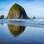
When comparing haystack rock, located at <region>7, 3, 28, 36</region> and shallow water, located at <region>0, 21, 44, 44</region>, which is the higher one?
haystack rock, located at <region>7, 3, 28, 36</region>

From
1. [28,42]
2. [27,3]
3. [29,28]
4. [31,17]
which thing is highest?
[27,3]

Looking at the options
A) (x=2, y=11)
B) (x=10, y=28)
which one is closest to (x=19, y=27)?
(x=10, y=28)

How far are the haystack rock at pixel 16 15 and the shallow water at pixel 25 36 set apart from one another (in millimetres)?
44

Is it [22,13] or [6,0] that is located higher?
[6,0]

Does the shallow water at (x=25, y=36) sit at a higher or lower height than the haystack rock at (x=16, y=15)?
lower

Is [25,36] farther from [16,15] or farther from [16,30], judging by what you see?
[16,15]

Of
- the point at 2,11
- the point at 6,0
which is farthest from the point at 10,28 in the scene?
the point at 6,0

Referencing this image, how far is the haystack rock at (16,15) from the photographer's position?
73.7 inches

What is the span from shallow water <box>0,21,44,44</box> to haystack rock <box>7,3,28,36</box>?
4cm

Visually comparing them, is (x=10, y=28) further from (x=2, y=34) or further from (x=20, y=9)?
(x=20, y=9)

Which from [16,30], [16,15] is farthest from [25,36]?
[16,15]

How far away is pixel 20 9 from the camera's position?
1.89m

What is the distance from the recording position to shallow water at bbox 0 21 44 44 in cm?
184

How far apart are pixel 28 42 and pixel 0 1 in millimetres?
605
